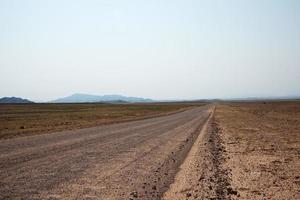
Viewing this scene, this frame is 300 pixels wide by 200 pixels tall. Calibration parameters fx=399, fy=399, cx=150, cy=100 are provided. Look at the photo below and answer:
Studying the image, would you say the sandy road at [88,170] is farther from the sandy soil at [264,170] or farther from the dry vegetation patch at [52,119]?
the dry vegetation patch at [52,119]

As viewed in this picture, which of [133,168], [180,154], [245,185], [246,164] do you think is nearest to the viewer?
[245,185]

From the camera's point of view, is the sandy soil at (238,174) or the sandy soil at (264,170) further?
the sandy soil at (264,170)

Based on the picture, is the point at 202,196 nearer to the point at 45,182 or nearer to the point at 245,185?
the point at 245,185

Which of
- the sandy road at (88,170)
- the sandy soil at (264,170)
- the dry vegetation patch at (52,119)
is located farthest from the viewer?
the dry vegetation patch at (52,119)

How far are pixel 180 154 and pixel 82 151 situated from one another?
391 centimetres

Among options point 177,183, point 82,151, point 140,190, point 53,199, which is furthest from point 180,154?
point 53,199

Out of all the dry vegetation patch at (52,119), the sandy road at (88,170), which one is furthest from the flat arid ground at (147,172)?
the dry vegetation patch at (52,119)

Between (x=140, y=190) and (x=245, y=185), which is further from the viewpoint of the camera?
(x=245, y=185)

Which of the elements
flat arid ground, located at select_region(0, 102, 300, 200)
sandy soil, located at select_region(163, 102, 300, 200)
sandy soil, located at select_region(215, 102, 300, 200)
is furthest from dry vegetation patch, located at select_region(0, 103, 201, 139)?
sandy soil, located at select_region(215, 102, 300, 200)

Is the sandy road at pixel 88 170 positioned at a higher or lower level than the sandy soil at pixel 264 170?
higher

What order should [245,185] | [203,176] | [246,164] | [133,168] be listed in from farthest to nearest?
1. [246,164]
2. [133,168]
3. [203,176]
4. [245,185]

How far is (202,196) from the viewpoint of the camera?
859 cm

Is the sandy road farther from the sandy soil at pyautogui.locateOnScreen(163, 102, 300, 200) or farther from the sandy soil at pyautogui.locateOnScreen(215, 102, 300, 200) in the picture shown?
the sandy soil at pyautogui.locateOnScreen(215, 102, 300, 200)

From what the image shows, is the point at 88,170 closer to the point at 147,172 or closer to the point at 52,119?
the point at 147,172
